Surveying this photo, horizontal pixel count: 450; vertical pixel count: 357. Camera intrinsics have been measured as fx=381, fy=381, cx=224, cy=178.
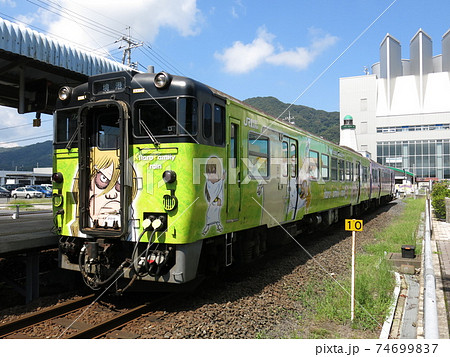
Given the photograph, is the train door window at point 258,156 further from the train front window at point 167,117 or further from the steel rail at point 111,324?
the steel rail at point 111,324

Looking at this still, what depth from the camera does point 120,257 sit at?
5961 millimetres

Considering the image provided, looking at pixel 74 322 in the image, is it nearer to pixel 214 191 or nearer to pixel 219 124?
pixel 214 191

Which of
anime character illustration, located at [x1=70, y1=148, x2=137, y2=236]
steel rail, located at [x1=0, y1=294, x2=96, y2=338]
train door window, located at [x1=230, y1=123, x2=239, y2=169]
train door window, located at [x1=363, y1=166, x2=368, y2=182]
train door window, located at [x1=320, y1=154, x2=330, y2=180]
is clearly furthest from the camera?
train door window, located at [x1=363, y1=166, x2=368, y2=182]

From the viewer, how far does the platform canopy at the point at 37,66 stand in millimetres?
8430

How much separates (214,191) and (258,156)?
1847 millimetres

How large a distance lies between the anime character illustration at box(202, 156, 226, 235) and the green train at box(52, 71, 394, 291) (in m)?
0.02

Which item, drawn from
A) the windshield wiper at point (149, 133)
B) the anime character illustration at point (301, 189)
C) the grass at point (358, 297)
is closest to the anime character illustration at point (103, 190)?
the windshield wiper at point (149, 133)

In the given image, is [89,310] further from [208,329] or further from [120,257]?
[208,329]

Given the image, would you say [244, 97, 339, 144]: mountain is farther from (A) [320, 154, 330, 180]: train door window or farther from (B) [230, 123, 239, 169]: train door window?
(B) [230, 123, 239, 169]: train door window

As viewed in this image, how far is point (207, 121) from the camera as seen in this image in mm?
5793

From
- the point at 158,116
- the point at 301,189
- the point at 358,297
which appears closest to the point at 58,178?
the point at 158,116

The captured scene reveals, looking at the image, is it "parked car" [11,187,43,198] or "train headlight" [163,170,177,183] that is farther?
"parked car" [11,187,43,198]

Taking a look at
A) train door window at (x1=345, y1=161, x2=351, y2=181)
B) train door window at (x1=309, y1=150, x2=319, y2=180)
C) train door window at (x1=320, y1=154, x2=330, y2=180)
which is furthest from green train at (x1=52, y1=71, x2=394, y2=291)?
train door window at (x1=345, y1=161, x2=351, y2=181)

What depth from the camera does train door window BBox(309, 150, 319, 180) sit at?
1077 centimetres
